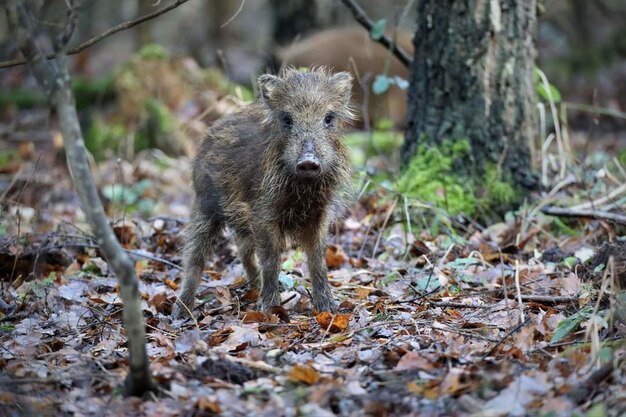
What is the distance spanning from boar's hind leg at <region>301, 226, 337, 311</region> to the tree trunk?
226 centimetres

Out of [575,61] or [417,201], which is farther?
[575,61]

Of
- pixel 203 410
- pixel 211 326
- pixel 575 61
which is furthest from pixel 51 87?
pixel 575 61

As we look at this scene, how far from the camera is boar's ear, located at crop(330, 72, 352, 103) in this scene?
6629 millimetres

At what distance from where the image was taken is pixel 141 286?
7293 mm

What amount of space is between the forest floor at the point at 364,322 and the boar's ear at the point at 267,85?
1540 millimetres

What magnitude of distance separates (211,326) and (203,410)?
1934 mm

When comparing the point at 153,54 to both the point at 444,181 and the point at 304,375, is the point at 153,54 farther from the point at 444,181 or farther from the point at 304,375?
the point at 304,375

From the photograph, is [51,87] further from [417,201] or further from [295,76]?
[417,201]

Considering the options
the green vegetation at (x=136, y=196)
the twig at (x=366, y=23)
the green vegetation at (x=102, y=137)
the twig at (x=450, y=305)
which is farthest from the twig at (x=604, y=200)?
the green vegetation at (x=102, y=137)

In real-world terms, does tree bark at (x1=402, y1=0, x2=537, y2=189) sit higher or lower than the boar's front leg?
higher

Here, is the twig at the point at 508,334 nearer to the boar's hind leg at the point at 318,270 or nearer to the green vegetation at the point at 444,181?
the boar's hind leg at the point at 318,270

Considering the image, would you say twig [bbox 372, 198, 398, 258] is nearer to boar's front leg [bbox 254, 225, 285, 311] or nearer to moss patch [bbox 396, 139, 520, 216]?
moss patch [bbox 396, 139, 520, 216]

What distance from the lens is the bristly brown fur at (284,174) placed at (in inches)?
250

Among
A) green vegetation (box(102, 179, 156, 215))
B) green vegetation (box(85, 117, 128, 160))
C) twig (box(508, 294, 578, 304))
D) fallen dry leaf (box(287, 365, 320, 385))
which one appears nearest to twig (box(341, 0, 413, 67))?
twig (box(508, 294, 578, 304))
